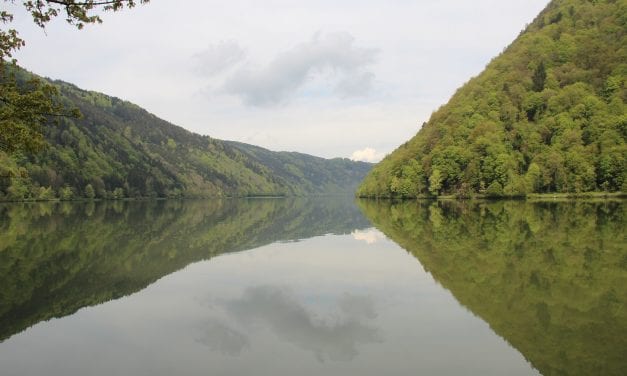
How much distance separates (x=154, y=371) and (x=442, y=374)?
22.1 feet

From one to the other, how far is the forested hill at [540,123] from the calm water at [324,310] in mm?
83913

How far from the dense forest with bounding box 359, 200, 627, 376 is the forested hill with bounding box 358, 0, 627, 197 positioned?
78093mm

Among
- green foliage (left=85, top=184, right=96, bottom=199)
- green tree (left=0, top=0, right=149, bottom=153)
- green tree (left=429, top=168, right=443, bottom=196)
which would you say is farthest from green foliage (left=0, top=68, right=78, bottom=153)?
green foliage (left=85, top=184, right=96, bottom=199)

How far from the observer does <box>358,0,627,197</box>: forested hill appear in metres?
108

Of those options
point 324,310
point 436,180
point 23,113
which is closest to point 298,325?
point 324,310

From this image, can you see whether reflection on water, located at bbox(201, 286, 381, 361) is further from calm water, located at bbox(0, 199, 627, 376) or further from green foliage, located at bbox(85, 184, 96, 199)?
green foliage, located at bbox(85, 184, 96, 199)

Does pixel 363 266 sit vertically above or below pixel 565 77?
below

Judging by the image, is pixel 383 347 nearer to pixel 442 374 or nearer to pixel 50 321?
pixel 442 374

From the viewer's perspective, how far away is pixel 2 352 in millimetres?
13211

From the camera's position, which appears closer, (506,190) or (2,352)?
(2,352)

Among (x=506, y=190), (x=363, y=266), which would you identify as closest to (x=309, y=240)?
(x=363, y=266)

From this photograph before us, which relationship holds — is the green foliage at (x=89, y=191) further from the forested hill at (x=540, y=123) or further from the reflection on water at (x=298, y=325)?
the reflection on water at (x=298, y=325)

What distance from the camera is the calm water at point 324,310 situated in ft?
39.7

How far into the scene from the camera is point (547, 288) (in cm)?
1859
